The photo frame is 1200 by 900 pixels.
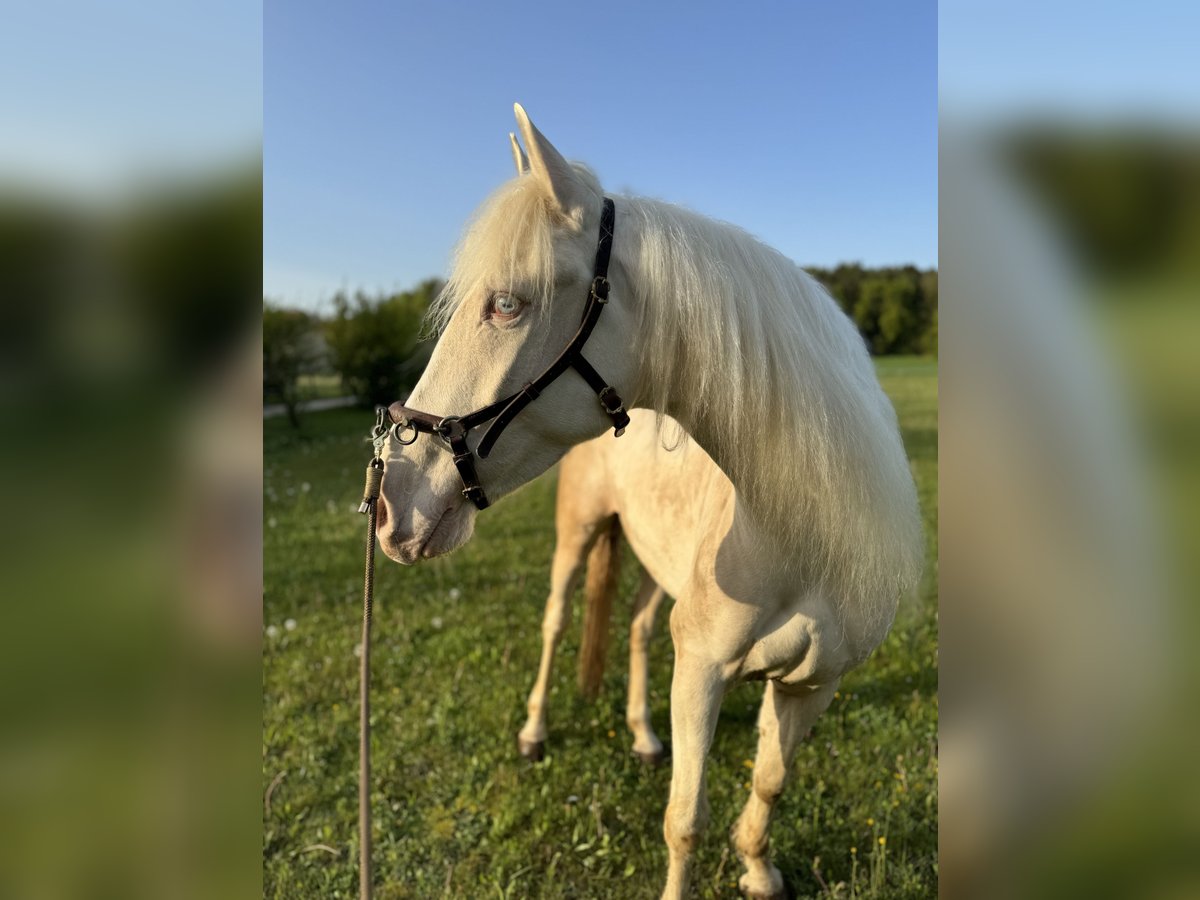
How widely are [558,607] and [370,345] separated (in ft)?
38.5

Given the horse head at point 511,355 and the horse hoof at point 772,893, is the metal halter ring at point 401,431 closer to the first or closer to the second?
the horse head at point 511,355

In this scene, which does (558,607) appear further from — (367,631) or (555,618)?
(367,631)

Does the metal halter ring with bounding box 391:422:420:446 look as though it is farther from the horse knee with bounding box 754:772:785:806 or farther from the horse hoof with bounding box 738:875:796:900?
the horse hoof with bounding box 738:875:796:900

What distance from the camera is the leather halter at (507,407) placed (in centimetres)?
130

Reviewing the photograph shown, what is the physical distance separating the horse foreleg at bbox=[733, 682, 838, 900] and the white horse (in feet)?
1.76

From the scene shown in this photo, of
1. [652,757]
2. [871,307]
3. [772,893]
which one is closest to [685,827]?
[772,893]

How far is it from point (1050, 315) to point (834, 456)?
891 millimetres

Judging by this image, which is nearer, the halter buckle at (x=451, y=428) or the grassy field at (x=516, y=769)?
the halter buckle at (x=451, y=428)

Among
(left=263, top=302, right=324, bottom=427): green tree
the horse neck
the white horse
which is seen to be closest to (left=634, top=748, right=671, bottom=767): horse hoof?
the white horse

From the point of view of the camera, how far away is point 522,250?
1.27 m

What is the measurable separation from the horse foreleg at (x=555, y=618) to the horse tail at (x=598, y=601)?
0.08m

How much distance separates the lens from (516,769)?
10.3 feet

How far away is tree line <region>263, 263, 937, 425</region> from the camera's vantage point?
1229 centimetres

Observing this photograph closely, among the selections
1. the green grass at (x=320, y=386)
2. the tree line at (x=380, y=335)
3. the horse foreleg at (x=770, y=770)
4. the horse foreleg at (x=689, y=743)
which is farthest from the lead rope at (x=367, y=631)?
the green grass at (x=320, y=386)
